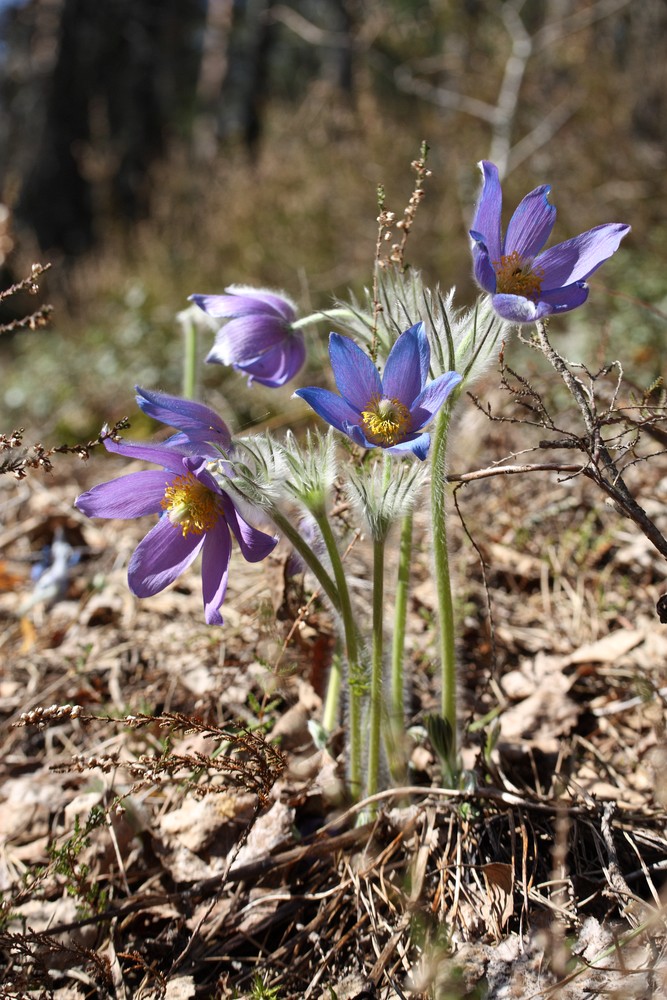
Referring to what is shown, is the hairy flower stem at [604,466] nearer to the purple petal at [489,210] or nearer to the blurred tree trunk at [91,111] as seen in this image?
the purple petal at [489,210]

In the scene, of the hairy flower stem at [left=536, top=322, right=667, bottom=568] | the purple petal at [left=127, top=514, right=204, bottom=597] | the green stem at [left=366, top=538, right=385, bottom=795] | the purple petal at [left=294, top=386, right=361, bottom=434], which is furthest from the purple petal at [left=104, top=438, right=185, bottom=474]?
the hairy flower stem at [left=536, top=322, right=667, bottom=568]

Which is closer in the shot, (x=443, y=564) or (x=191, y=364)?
(x=443, y=564)

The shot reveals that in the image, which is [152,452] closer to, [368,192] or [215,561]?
[215,561]

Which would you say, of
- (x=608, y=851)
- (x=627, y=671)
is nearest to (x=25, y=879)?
(x=608, y=851)

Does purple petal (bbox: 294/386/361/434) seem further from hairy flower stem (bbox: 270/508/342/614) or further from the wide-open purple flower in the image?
hairy flower stem (bbox: 270/508/342/614)

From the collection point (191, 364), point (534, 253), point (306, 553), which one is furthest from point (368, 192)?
point (306, 553)

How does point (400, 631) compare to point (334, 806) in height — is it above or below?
above

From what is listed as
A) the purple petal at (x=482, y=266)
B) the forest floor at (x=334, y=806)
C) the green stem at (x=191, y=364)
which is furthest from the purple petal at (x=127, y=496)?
the green stem at (x=191, y=364)
